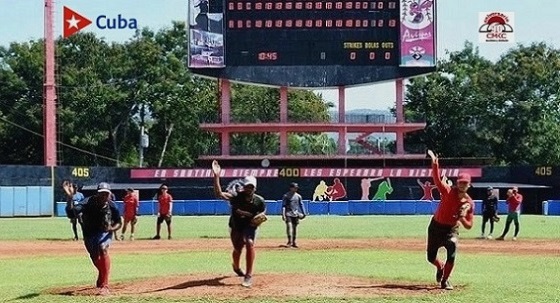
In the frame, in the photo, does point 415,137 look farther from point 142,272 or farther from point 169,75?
point 142,272

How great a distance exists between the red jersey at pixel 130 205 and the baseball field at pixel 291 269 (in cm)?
146

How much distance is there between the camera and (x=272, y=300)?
555 inches

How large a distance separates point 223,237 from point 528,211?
3251 cm

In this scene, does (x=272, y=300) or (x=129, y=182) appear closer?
(x=272, y=300)

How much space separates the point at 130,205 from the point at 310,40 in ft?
96.1

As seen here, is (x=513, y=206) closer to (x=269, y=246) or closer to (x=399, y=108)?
(x=269, y=246)

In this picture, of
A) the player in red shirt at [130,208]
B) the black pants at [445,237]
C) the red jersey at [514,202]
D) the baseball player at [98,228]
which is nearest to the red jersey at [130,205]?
the player in red shirt at [130,208]

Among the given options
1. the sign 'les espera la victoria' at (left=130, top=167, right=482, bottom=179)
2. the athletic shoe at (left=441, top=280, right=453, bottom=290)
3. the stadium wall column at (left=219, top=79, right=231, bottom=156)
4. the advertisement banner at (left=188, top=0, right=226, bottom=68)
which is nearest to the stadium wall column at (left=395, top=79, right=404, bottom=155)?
the sign 'les espera la victoria' at (left=130, top=167, right=482, bottom=179)

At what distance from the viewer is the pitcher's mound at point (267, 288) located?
48.6ft

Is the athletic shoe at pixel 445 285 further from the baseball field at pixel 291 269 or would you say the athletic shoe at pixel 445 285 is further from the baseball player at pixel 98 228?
the baseball player at pixel 98 228

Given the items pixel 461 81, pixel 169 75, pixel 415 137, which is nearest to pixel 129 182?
pixel 169 75

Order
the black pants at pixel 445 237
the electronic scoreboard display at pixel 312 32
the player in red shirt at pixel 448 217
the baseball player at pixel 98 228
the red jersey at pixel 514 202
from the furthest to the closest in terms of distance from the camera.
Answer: the electronic scoreboard display at pixel 312 32
the red jersey at pixel 514 202
the baseball player at pixel 98 228
the black pants at pixel 445 237
the player in red shirt at pixel 448 217

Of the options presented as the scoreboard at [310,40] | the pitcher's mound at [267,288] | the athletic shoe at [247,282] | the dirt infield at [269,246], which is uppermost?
the scoreboard at [310,40]

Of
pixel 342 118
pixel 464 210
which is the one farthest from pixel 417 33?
pixel 464 210
